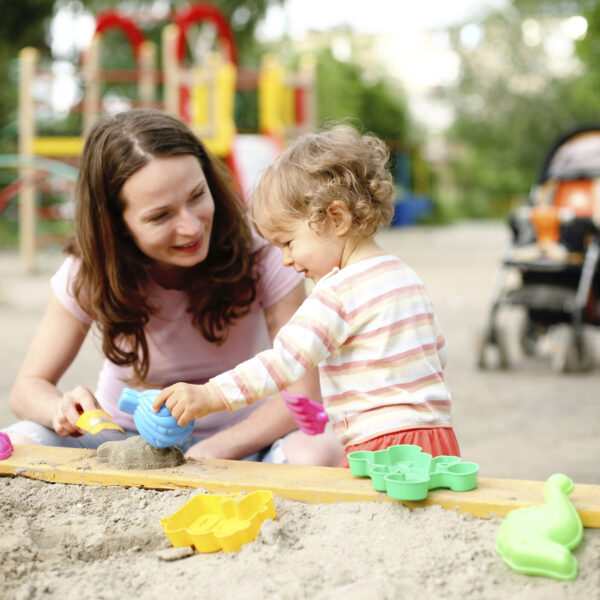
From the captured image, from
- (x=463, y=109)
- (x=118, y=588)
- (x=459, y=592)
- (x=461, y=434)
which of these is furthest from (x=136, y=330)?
(x=463, y=109)

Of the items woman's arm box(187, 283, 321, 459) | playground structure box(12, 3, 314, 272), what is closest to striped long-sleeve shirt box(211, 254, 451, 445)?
woman's arm box(187, 283, 321, 459)

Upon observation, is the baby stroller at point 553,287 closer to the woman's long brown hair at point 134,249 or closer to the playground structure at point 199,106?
the woman's long brown hair at point 134,249

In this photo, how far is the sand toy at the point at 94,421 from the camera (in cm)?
186

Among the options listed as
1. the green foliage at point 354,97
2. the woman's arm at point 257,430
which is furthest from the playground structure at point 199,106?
the green foliage at point 354,97

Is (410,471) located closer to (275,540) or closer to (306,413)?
(275,540)

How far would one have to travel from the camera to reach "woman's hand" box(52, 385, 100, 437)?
199 centimetres

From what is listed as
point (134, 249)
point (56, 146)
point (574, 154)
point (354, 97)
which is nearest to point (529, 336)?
point (574, 154)

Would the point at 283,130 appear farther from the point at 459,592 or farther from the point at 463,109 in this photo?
the point at 463,109

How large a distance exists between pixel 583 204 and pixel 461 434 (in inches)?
117

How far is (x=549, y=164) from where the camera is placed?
586cm

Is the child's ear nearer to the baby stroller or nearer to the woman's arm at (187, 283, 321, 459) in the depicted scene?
the woman's arm at (187, 283, 321, 459)

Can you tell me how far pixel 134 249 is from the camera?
217 centimetres

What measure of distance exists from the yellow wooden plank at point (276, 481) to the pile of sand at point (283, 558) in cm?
3

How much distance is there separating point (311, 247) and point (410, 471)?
0.53 m
